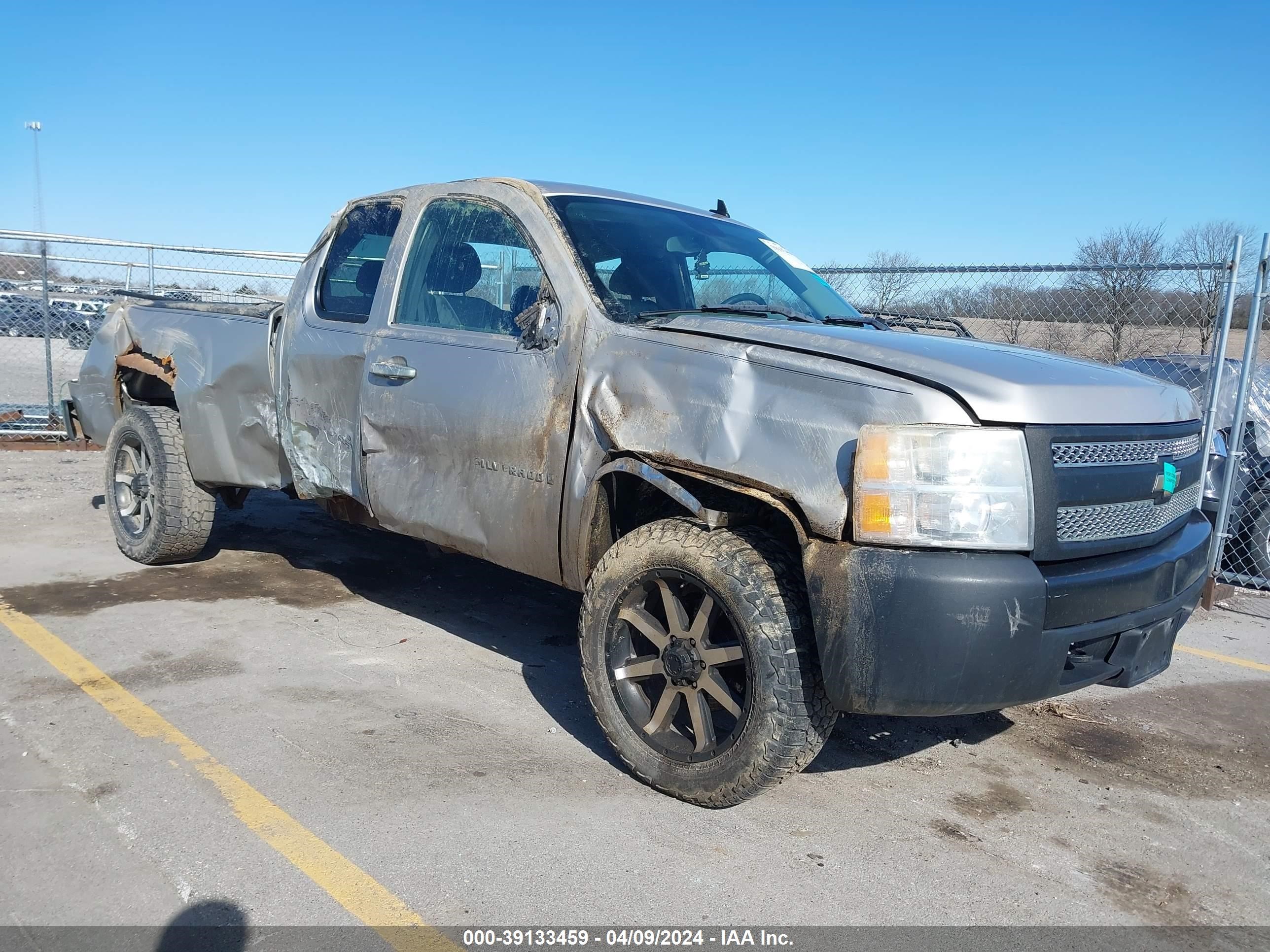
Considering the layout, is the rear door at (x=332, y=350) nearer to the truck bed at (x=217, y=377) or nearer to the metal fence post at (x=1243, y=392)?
the truck bed at (x=217, y=377)

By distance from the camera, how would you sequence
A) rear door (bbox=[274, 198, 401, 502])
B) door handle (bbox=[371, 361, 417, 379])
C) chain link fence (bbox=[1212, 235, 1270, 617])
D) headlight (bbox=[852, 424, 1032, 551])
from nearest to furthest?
headlight (bbox=[852, 424, 1032, 551]) < door handle (bbox=[371, 361, 417, 379]) < rear door (bbox=[274, 198, 401, 502]) < chain link fence (bbox=[1212, 235, 1270, 617])

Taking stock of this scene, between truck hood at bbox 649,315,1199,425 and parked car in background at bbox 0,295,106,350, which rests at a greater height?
truck hood at bbox 649,315,1199,425

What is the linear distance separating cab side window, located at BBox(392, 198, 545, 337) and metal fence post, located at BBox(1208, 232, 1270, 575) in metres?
4.53

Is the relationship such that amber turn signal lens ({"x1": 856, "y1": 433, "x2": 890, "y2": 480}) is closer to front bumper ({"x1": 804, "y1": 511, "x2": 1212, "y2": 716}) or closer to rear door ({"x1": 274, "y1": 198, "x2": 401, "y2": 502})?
front bumper ({"x1": 804, "y1": 511, "x2": 1212, "y2": 716})

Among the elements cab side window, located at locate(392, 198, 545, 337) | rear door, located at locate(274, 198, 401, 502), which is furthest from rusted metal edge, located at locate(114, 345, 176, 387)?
cab side window, located at locate(392, 198, 545, 337)

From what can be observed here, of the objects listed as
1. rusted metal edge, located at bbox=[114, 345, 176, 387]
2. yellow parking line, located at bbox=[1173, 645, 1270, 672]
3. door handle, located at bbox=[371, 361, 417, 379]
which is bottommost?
yellow parking line, located at bbox=[1173, 645, 1270, 672]

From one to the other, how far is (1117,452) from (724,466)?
3.78ft

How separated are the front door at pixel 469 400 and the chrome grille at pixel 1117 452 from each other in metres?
1.60

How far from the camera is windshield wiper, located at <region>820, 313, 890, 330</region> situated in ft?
12.7

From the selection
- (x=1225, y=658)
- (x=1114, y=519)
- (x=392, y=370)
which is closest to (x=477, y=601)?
(x=392, y=370)

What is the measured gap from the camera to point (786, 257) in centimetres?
458

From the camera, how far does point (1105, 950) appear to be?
2.55 meters

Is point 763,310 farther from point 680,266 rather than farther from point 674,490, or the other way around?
point 674,490

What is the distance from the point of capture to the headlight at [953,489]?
104 inches
